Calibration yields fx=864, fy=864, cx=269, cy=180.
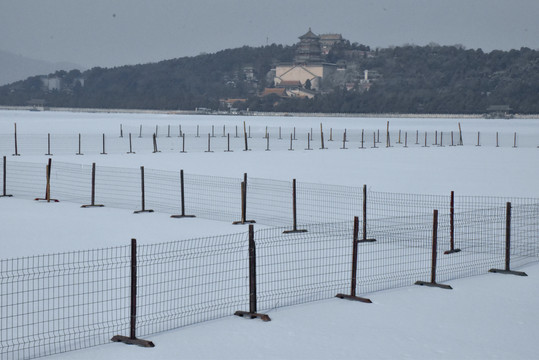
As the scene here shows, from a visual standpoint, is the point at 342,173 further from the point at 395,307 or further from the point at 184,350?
the point at 184,350

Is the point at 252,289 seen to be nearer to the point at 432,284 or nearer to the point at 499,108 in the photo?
the point at 432,284

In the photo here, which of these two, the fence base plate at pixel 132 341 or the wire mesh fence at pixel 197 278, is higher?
the wire mesh fence at pixel 197 278

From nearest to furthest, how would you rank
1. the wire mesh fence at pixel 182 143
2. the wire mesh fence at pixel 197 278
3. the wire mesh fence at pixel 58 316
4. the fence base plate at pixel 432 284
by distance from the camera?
1. the wire mesh fence at pixel 58 316
2. the wire mesh fence at pixel 197 278
3. the fence base plate at pixel 432 284
4. the wire mesh fence at pixel 182 143

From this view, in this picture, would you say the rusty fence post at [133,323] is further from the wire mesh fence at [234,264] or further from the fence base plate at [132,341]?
the wire mesh fence at [234,264]

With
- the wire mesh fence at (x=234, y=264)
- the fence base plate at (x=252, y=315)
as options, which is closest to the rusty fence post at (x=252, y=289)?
the fence base plate at (x=252, y=315)

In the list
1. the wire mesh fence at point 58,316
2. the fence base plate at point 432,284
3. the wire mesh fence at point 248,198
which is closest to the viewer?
the wire mesh fence at point 58,316

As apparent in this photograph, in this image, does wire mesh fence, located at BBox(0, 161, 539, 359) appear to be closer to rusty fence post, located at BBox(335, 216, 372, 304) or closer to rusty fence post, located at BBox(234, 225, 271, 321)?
rusty fence post, located at BBox(234, 225, 271, 321)

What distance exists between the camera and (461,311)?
12.5 meters

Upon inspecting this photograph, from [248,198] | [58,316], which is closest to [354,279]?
[58,316]

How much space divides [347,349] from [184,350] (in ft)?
6.49

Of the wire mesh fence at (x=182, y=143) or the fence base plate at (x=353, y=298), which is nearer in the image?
the fence base plate at (x=353, y=298)

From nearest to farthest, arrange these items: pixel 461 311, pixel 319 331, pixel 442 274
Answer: pixel 319 331
pixel 461 311
pixel 442 274

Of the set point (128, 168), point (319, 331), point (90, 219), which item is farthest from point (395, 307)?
point (128, 168)

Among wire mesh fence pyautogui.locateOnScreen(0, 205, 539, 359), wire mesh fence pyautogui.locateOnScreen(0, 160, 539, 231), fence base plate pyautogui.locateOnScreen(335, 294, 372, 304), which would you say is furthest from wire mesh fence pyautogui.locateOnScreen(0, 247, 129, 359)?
wire mesh fence pyautogui.locateOnScreen(0, 160, 539, 231)
